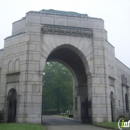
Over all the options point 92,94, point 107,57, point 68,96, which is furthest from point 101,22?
point 68,96

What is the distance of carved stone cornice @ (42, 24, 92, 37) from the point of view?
22.3 metres

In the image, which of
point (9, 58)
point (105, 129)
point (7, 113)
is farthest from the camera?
point (9, 58)

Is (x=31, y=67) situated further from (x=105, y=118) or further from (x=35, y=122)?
(x=105, y=118)

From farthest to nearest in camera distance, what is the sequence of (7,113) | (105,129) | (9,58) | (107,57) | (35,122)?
(107,57)
(9,58)
(7,113)
(35,122)
(105,129)

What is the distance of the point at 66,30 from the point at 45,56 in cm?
383

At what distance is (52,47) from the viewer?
72.7 feet

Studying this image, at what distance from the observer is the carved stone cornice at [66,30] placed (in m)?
22.3

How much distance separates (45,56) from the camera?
71.4ft

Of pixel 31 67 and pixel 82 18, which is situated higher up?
pixel 82 18

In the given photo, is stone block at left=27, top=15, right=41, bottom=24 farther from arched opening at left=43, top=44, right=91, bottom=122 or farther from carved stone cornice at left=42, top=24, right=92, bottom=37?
arched opening at left=43, top=44, right=91, bottom=122

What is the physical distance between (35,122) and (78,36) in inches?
409

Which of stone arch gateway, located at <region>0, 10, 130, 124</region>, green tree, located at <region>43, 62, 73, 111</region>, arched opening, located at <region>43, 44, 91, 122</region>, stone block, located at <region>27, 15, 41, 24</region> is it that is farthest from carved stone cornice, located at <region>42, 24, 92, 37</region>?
green tree, located at <region>43, 62, 73, 111</region>

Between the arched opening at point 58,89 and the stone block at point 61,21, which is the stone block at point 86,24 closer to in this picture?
the stone block at point 61,21

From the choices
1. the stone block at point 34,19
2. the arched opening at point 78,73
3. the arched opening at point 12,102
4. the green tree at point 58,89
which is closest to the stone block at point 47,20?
the stone block at point 34,19
